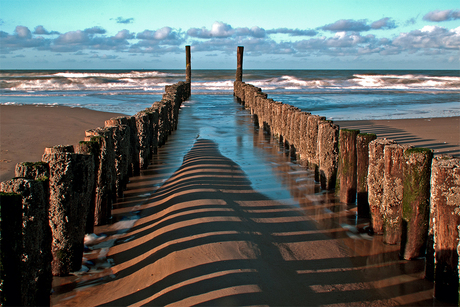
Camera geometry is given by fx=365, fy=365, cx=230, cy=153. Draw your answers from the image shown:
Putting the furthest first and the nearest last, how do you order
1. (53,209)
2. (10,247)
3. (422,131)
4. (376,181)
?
1. (422,131)
2. (376,181)
3. (53,209)
4. (10,247)

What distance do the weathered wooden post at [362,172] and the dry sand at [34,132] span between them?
16.7 ft

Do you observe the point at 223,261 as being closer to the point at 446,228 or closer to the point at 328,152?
the point at 446,228

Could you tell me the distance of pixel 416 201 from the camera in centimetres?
317

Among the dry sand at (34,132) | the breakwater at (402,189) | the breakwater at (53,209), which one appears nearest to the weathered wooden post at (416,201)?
the breakwater at (402,189)

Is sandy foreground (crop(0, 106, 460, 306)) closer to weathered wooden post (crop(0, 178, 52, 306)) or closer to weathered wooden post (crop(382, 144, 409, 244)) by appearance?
weathered wooden post (crop(382, 144, 409, 244))

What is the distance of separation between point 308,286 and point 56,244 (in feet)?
6.90

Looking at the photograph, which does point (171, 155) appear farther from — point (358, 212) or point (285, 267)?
point (285, 267)

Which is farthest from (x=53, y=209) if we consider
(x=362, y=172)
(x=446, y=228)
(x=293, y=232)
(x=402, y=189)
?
(x=362, y=172)

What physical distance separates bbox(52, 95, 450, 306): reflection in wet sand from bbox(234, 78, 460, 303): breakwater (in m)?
0.15

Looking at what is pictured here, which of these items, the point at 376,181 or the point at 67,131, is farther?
the point at 67,131

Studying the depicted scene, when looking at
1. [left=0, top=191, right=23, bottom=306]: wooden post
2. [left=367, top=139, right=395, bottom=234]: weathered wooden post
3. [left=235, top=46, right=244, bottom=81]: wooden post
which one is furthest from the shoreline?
[left=235, top=46, right=244, bottom=81]: wooden post

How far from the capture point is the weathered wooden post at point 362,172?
435cm

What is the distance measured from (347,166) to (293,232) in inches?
51.4

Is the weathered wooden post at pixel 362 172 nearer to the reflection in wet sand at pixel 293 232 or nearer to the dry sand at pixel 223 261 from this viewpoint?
the reflection in wet sand at pixel 293 232
